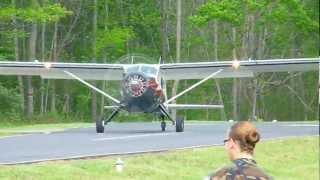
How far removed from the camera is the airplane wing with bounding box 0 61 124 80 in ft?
93.8

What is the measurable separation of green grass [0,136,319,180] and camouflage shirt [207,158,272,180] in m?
7.64

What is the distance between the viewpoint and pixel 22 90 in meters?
50.0

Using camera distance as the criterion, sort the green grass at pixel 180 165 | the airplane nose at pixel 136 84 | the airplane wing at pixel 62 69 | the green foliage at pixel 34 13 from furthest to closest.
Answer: the green foliage at pixel 34 13
the airplane wing at pixel 62 69
the airplane nose at pixel 136 84
the green grass at pixel 180 165

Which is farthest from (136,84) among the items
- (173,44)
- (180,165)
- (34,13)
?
(173,44)

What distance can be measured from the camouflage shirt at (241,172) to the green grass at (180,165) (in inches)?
301

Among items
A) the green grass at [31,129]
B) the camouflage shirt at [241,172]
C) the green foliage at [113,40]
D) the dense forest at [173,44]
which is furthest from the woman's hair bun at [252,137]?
the green foliage at [113,40]

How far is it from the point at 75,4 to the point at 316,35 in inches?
603

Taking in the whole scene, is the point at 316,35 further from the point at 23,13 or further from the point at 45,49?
the point at 23,13

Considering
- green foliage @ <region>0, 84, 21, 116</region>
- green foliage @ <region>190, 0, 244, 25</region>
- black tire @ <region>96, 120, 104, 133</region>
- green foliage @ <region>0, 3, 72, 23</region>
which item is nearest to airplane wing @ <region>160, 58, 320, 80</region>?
black tire @ <region>96, 120, 104, 133</region>

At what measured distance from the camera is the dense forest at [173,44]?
47844 mm

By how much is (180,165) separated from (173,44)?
143ft

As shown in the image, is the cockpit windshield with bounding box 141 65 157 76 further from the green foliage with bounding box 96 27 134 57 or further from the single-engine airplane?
the green foliage with bounding box 96 27 134 57

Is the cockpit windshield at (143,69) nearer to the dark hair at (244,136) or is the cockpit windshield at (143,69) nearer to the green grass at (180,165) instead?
the green grass at (180,165)

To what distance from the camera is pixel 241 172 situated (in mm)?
4922
